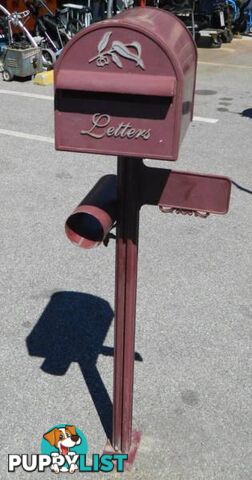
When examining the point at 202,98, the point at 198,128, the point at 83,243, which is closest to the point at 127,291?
the point at 83,243

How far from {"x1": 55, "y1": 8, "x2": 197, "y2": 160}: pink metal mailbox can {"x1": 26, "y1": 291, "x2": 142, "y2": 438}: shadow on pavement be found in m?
1.81

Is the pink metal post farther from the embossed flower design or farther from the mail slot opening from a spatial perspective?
the embossed flower design

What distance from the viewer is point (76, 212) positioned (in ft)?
7.86

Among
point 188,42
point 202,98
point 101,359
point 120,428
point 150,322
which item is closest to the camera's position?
point 188,42

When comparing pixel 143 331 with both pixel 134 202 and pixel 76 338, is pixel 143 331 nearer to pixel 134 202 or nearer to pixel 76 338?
pixel 76 338

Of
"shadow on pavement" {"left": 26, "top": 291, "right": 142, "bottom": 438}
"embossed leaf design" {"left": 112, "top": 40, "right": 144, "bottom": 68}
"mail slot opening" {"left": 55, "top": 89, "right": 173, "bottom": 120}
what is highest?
"embossed leaf design" {"left": 112, "top": 40, "right": 144, "bottom": 68}

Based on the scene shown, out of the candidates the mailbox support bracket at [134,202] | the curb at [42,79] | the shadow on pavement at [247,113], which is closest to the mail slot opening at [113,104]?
the mailbox support bracket at [134,202]

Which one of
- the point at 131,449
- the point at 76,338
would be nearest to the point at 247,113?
the point at 76,338

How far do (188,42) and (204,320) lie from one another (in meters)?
2.28

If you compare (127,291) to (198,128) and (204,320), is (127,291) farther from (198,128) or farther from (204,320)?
(198,128)

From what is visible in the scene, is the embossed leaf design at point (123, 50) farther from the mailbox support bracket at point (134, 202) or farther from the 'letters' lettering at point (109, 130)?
the mailbox support bracket at point (134, 202)

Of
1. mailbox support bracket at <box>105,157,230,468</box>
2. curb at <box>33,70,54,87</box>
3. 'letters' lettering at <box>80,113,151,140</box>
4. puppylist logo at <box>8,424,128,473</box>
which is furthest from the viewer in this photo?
curb at <box>33,70,54,87</box>

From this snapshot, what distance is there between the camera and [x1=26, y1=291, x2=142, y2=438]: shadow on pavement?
3.50 m

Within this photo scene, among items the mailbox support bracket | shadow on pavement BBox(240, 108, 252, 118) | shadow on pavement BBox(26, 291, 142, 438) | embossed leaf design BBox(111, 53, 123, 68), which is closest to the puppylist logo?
shadow on pavement BBox(26, 291, 142, 438)
